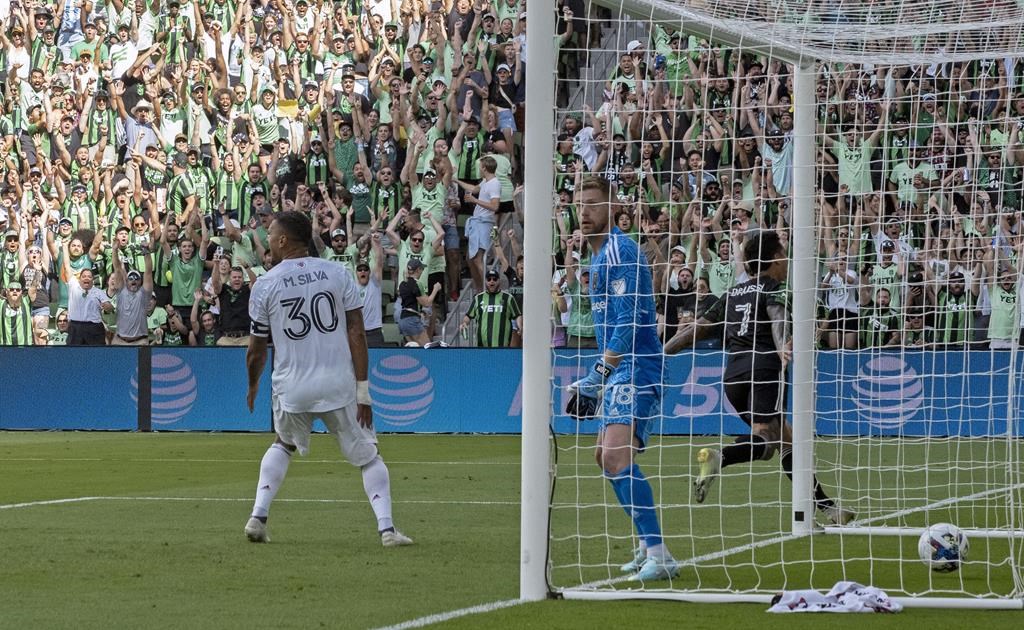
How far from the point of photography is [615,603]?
7629mm

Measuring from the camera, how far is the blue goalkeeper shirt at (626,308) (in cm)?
845

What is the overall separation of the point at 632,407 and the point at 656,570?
832 mm

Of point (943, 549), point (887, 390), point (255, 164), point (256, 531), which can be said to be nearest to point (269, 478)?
point (256, 531)

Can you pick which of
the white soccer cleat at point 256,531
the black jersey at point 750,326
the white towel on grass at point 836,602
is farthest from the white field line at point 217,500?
the white towel on grass at point 836,602

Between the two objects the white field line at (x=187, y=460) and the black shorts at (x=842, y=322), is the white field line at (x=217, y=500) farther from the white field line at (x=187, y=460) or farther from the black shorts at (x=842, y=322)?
the white field line at (x=187, y=460)

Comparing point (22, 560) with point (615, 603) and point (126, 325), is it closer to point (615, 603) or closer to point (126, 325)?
point (615, 603)

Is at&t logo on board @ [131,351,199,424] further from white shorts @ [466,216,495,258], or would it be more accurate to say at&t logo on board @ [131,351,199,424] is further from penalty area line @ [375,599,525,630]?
penalty area line @ [375,599,525,630]

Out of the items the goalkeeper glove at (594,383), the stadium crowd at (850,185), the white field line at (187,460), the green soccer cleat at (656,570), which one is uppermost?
the stadium crowd at (850,185)

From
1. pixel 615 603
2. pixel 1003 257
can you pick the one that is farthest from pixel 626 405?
pixel 1003 257

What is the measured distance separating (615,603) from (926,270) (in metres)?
10.2

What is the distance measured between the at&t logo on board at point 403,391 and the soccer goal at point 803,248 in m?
2.93

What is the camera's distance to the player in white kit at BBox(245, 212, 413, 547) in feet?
33.6

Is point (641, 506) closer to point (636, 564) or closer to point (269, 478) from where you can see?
point (636, 564)

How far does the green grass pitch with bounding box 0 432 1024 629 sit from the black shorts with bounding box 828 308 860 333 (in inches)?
57.1
